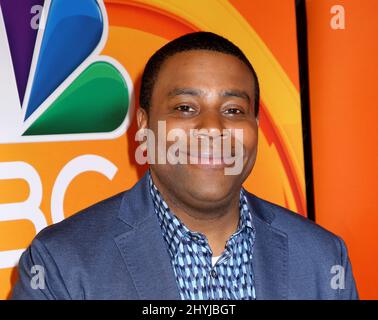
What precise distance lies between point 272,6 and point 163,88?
0.80 meters

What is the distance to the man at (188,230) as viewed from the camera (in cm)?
165

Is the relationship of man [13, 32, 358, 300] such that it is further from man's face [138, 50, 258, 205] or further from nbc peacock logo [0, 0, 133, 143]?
nbc peacock logo [0, 0, 133, 143]

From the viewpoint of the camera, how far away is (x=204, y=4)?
2256mm

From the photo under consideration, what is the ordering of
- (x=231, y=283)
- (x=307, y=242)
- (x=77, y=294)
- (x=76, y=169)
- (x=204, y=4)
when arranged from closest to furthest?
(x=77, y=294), (x=231, y=283), (x=307, y=242), (x=76, y=169), (x=204, y=4)

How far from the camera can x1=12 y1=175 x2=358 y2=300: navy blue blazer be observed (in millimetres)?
1629

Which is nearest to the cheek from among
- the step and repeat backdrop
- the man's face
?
the man's face

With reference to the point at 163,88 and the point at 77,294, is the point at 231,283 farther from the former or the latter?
the point at 163,88

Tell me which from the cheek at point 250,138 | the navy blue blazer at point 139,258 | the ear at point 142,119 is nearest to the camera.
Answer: the navy blue blazer at point 139,258

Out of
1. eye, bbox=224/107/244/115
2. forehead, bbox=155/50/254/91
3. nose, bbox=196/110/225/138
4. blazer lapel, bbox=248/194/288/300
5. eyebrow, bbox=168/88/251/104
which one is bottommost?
blazer lapel, bbox=248/194/288/300

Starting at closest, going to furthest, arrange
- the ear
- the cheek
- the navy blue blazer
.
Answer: the navy blue blazer
the cheek
the ear

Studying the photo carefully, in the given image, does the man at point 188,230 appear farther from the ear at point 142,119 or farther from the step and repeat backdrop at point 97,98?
the step and repeat backdrop at point 97,98

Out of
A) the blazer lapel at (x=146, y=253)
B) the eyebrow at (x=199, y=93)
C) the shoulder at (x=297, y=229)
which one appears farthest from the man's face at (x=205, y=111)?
the shoulder at (x=297, y=229)
